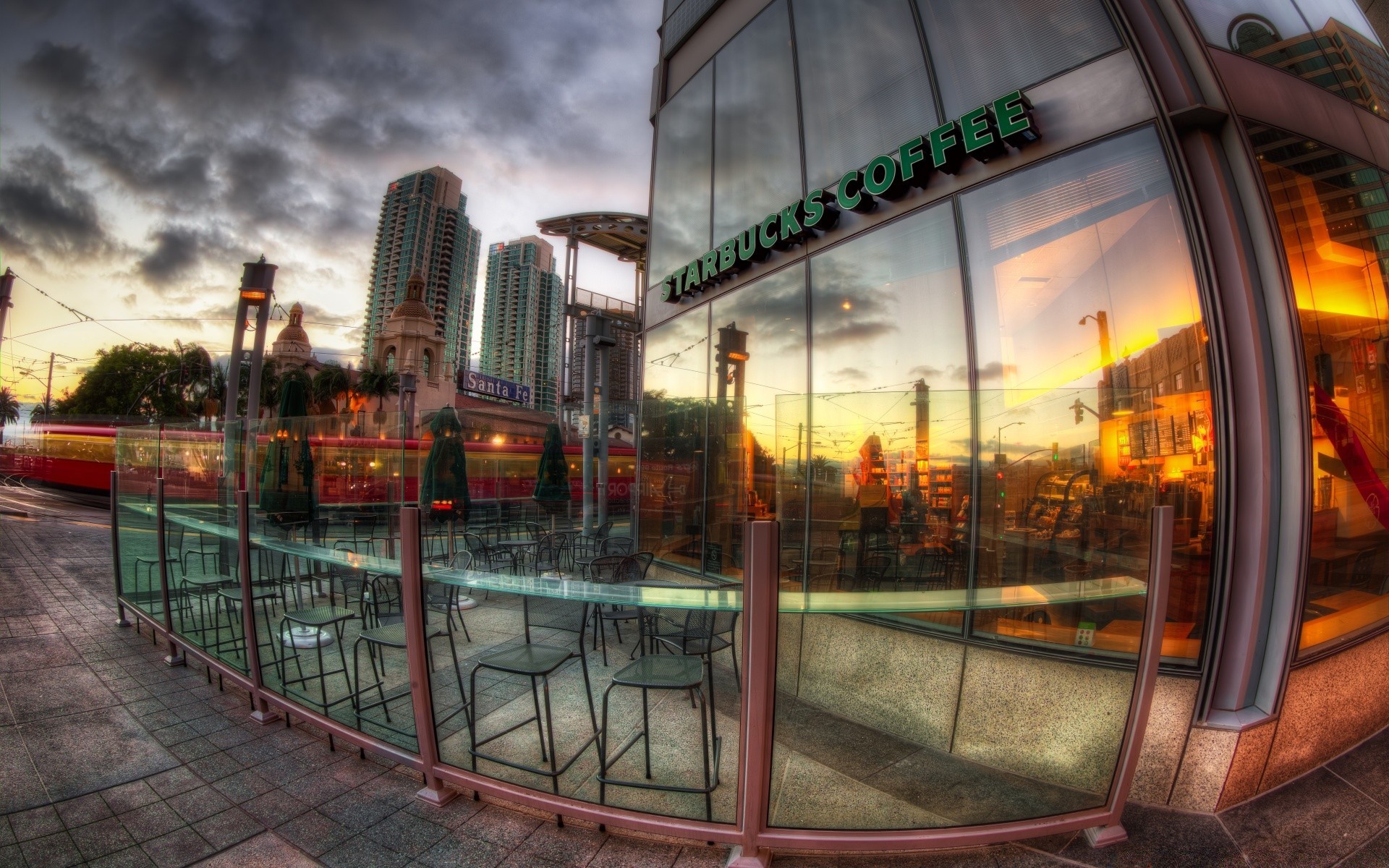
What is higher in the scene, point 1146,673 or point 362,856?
point 1146,673

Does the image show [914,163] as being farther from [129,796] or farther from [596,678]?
[129,796]

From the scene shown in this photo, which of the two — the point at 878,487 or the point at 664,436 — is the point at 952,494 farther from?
the point at 664,436

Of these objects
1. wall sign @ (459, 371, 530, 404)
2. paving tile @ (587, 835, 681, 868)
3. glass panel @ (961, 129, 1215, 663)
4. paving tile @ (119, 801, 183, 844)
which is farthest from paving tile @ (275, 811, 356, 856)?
wall sign @ (459, 371, 530, 404)

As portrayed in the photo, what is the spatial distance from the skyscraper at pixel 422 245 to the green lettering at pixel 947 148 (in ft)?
421

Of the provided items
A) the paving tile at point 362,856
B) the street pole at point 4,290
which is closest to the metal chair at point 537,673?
the paving tile at point 362,856

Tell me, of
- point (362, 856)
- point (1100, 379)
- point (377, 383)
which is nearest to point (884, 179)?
point (1100, 379)

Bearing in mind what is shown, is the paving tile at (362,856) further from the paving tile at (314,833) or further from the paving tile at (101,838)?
the paving tile at (101,838)

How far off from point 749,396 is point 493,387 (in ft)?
217

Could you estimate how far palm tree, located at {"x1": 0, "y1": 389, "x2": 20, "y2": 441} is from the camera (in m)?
59.3

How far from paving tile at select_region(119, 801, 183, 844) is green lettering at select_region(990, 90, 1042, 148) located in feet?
23.5

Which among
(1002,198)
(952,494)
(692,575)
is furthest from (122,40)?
(952,494)

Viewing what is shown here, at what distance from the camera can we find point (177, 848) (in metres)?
2.61

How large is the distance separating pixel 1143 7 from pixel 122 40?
1898 centimetres

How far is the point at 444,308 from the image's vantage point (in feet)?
422
